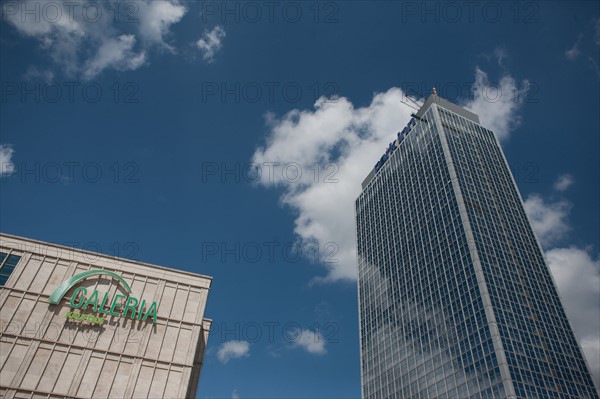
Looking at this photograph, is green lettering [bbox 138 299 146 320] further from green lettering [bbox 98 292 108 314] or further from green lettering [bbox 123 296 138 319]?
green lettering [bbox 98 292 108 314]

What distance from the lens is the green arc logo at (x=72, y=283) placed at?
3653 cm

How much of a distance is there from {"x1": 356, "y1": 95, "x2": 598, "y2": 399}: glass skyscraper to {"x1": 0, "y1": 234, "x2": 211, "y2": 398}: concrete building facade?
5921 cm

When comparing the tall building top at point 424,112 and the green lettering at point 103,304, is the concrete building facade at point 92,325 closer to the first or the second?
the green lettering at point 103,304

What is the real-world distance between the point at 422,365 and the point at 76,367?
78377 mm

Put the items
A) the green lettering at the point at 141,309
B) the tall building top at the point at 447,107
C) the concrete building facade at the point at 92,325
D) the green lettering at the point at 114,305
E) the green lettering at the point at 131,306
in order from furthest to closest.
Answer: the tall building top at the point at 447,107
the green lettering at the point at 141,309
the green lettering at the point at 131,306
the green lettering at the point at 114,305
the concrete building facade at the point at 92,325

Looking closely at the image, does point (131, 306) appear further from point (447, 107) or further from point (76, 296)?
point (447, 107)

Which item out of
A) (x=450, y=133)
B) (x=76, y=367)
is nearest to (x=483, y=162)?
(x=450, y=133)

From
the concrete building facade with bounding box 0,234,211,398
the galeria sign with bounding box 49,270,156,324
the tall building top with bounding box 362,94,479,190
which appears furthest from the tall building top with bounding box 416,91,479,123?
the galeria sign with bounding box 49,270,156,324

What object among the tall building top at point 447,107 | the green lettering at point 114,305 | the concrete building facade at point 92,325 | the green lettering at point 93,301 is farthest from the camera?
the tall building top at point 447,107

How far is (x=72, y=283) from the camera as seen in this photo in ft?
124

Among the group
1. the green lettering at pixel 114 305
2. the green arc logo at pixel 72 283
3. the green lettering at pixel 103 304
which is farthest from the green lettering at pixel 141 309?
the green lettering at pixel 103 304

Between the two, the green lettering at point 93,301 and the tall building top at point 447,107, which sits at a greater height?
the tall building top at point 447,107

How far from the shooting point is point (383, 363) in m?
109

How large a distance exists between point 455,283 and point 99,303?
76.3 m
